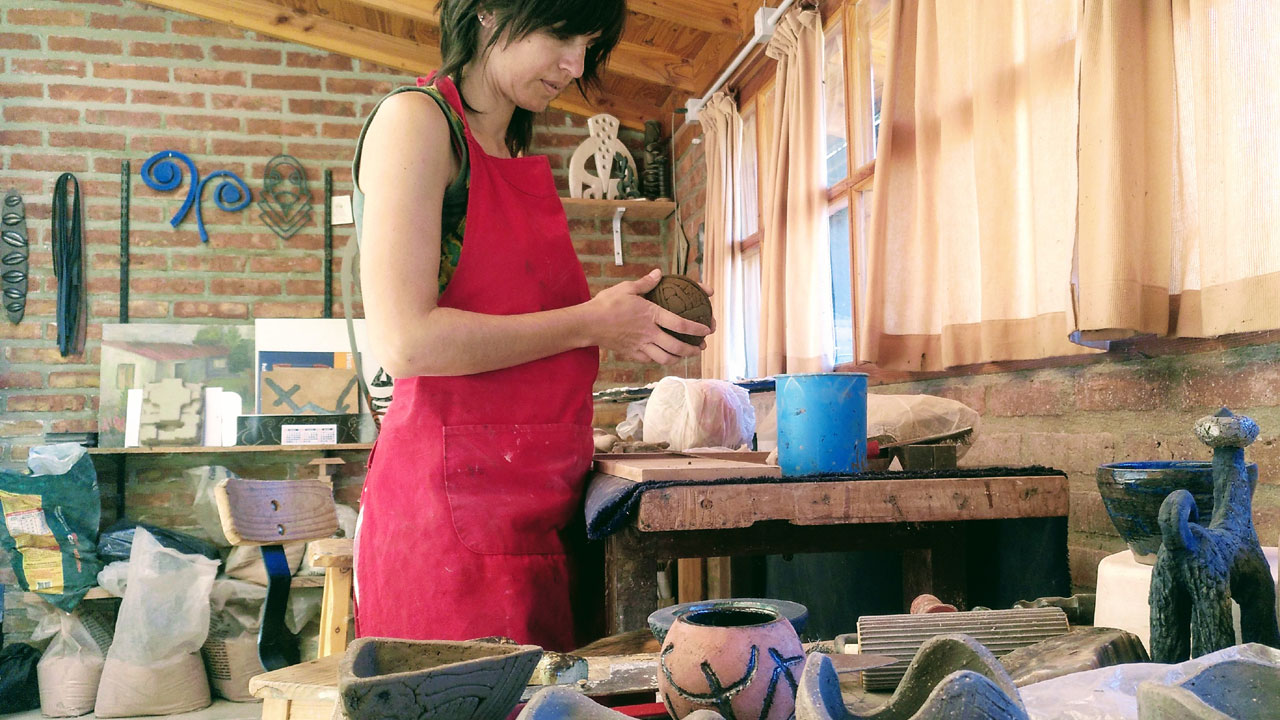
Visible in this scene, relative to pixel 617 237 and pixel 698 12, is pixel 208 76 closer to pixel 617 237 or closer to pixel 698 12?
pixel 617 237

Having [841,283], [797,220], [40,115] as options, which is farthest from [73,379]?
[841,283]

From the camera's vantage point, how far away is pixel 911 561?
54.2 inches

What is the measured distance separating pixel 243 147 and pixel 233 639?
260 centimetres

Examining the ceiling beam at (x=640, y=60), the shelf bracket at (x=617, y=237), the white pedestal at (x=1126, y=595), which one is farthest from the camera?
the shelf bracket at (x=617, y=237)

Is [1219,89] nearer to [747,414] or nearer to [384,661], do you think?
[747,414]

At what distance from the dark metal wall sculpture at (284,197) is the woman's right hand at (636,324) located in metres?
3.95

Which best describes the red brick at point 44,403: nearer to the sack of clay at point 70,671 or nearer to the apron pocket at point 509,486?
the sack of clay at point 70,671

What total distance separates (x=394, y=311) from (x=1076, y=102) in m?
1.33

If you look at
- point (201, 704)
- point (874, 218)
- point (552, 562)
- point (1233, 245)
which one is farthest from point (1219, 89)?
point (201, 704)

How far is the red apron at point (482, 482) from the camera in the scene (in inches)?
48.6

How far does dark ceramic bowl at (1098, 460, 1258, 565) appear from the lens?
2.62 ft

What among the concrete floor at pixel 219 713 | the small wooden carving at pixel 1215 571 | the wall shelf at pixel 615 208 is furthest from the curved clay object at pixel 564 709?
the wall shelf at pixel 615 208

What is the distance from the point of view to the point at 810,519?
1.14m

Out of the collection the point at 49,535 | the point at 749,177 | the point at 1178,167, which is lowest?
the point at 49,535
